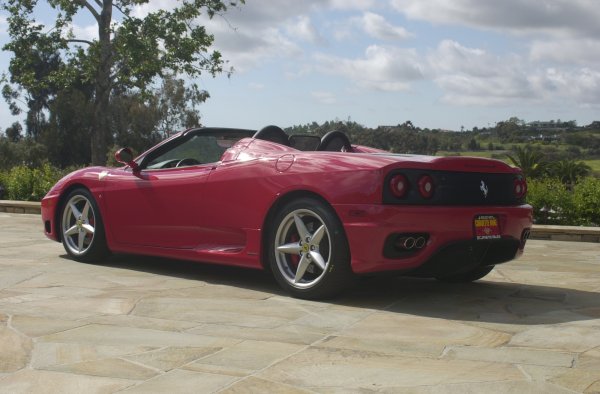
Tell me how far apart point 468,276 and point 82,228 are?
3496 mm

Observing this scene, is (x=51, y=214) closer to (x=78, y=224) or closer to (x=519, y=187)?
(x=78, y=224)

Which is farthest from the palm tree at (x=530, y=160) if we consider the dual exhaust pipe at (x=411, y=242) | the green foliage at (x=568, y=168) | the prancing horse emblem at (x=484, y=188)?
the dual exhaust pipe at (x=411, y=242)

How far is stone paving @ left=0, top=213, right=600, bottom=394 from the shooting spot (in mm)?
3029

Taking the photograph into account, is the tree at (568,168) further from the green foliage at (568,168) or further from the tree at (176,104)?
the tree at (176,104)

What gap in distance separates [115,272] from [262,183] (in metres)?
1.77

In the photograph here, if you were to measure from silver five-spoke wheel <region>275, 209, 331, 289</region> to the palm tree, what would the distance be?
26333 millimetres

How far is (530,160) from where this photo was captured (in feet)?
109

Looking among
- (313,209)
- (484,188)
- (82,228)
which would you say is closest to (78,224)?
(82,228)

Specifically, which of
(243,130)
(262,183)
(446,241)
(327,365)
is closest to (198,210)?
(262,183)

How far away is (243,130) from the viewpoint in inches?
258

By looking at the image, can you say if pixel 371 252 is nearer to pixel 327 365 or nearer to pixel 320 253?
pixel 320 253

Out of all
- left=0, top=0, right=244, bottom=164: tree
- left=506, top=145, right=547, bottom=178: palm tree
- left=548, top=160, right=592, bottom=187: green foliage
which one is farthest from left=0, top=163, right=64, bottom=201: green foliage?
left=548, top=160, right=592, bottom=187: green foliage

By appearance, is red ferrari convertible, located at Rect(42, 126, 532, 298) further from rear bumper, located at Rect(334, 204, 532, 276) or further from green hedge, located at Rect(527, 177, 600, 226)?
green hedge, located at Rect(527, 177, 600, 226)

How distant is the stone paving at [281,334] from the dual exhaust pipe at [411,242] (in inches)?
16.2
